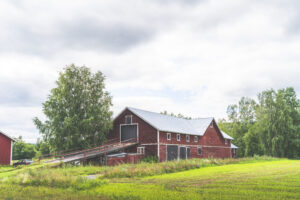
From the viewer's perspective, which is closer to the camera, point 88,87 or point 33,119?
point 33,119

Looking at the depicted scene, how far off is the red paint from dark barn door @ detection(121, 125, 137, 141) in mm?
14553

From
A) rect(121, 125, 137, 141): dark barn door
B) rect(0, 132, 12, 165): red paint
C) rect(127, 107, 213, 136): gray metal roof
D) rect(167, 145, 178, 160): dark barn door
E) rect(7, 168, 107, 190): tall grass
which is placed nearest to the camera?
rect(7, 168, 107, 190): tall grass

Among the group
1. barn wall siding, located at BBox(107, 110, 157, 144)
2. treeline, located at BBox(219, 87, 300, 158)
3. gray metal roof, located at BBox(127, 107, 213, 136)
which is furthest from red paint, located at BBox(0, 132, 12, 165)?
treeline, located at BBox(219, 87, 300, 158)

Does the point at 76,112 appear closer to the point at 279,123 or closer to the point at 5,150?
the point at 5,150

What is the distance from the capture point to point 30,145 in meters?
71.2

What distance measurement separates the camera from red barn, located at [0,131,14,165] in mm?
38031

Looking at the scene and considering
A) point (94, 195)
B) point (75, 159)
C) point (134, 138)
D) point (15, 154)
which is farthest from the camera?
point (15, 154)

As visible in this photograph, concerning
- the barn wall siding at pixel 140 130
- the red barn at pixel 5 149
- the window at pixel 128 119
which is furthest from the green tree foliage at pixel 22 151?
the window at pixel 128 119

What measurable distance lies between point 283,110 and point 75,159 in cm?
4182

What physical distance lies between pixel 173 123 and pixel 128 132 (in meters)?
6.63

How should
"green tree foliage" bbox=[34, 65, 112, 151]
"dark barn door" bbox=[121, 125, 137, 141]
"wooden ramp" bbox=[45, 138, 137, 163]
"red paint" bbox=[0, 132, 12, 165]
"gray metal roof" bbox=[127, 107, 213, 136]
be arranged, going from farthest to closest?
"red paint" bbox=[0, 132, 12, 165] < "dark barn door" bbox=[121, 125, 137, 141] < "gray metal roof" bbox=[127, 107, 213, 136] < "green tree foliage" bbox=[34, 65, 112, 151] < "wooden ramp" bbox=[45, 138, 137, 163]

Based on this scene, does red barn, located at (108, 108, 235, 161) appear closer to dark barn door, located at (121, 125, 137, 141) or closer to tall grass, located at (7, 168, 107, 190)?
dark barn door, located at (121, 125, 137, 141)

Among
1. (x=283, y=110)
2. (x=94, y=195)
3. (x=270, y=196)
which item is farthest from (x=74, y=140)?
(x=283, y=110)

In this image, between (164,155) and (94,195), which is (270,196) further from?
(164,155)
